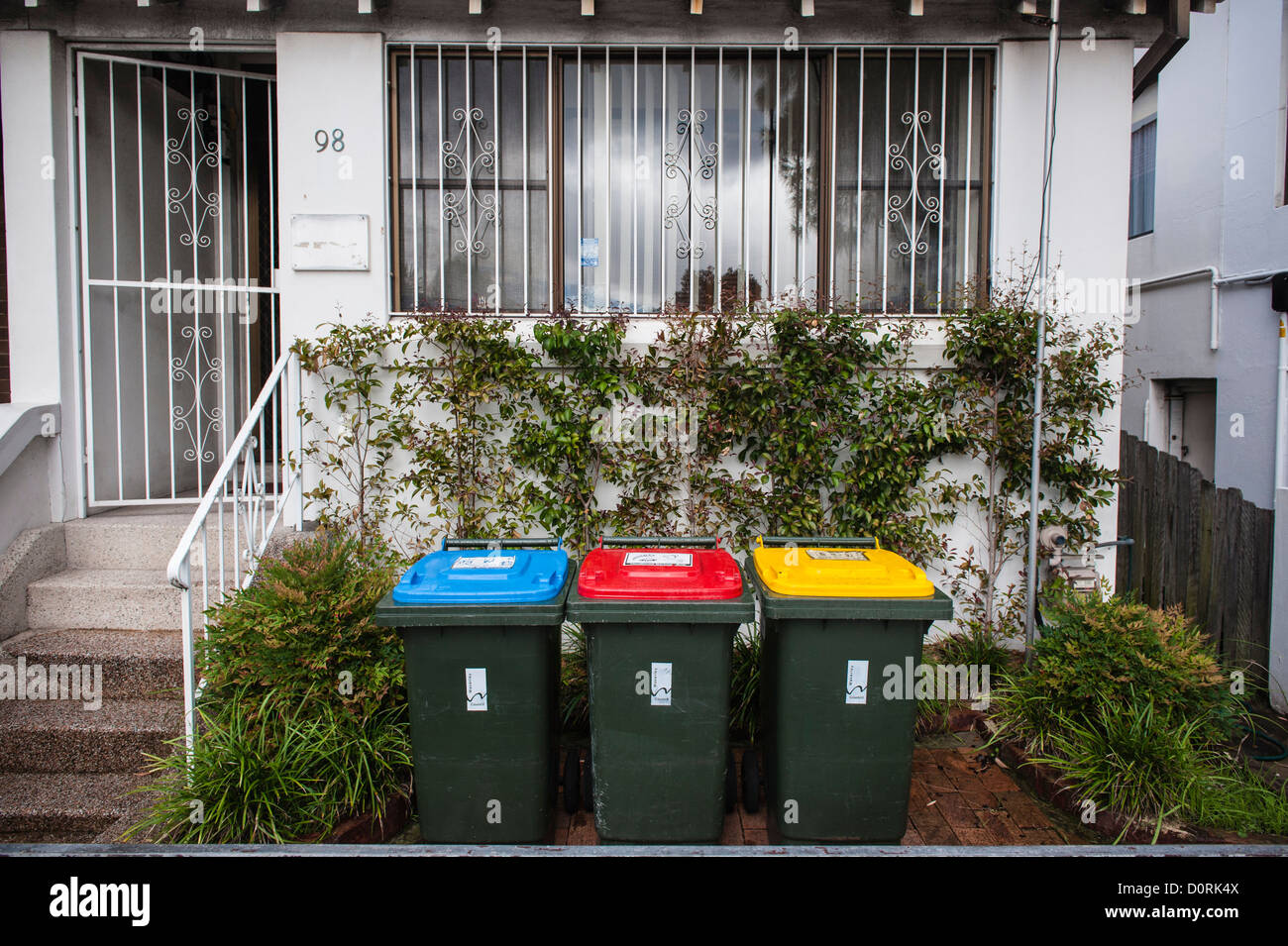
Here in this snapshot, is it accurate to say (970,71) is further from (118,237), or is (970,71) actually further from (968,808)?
(118,237)

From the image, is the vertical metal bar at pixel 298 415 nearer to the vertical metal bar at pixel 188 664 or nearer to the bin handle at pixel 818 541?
the vertical metal bar at pixel 188 664

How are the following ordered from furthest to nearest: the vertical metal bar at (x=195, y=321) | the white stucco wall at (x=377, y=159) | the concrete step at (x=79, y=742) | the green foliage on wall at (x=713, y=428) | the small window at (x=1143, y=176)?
the small window at (x=1143, y=176) → the vertical metal bar at (x=195, y=321) → the white stucco wall at (x=377, y=159) → the green foliage on wall at (x=713, y=428) → the concrete step at (x=79, y=742)

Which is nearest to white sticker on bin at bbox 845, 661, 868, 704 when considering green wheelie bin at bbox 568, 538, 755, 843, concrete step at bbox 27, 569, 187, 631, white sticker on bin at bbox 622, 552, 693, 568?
green wheelie bin at bbox 568, 538, 755, 843

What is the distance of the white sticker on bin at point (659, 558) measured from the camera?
10.1ft

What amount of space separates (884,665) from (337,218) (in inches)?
162

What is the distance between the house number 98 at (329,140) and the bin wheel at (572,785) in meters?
3.94

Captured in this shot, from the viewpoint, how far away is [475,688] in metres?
2.92

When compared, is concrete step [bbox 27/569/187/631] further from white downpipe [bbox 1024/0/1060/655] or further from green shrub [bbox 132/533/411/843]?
white downpipe [bbox 1024/0/1060/655]

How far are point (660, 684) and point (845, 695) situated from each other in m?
0.74

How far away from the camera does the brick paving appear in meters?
3.18

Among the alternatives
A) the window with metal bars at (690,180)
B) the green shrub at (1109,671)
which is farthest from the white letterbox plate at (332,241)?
the green shrub at (1109,671)

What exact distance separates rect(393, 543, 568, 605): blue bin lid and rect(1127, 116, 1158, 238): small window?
7.13 meters

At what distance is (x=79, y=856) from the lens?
2.52 m

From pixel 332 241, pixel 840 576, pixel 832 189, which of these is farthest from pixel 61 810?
pixel 832 189
